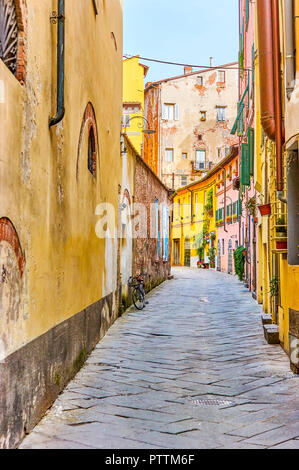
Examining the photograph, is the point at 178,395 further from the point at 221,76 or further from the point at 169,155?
the point at 221,76

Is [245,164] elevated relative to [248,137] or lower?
lower

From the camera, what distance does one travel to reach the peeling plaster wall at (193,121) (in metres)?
43.3

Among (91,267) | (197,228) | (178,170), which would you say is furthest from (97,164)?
(178,170)

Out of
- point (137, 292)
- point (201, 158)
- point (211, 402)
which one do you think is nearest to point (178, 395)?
point (211, 402)

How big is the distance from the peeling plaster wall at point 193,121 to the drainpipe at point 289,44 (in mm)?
35857

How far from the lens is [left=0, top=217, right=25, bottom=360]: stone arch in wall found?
3.70m

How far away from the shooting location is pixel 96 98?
27.3 ft

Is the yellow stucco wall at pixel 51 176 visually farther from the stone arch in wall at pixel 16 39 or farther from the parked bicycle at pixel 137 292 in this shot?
the parked bicycle at pixel 137 292

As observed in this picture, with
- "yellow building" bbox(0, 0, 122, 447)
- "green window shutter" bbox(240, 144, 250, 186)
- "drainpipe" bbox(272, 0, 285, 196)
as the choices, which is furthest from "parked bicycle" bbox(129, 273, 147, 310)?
"drainpipe" bbox(272, 0, 285, 196)

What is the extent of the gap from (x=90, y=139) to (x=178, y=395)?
3.96m

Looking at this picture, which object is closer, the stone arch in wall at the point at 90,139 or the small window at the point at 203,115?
the stone arch in wall at the point at 90,139

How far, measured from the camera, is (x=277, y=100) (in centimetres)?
807

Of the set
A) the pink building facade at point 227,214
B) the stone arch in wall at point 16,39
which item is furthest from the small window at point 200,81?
the stone arch in wall at point 16,39

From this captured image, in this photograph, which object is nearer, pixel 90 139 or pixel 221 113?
pixel 90 139
